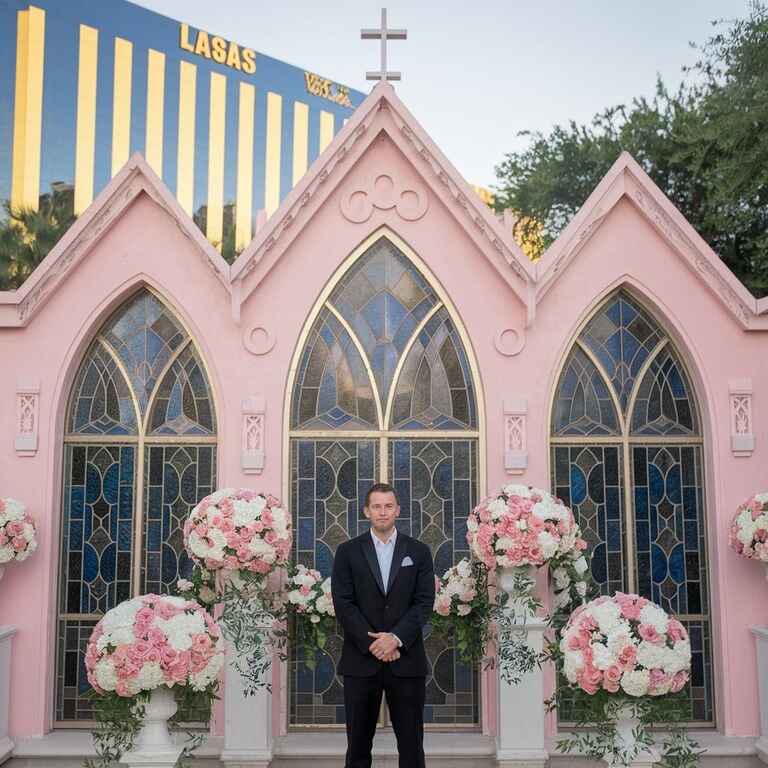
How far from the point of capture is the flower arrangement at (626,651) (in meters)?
4.98

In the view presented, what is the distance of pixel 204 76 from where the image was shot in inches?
1321

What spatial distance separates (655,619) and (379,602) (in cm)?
165

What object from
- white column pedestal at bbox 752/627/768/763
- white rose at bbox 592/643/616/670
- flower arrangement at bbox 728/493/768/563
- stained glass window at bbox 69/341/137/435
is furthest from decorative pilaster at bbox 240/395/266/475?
white column pedestal at bbox 752/627/768/763

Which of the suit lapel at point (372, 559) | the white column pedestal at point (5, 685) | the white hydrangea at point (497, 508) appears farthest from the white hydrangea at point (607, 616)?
the white column pedestal at point (5, 685)

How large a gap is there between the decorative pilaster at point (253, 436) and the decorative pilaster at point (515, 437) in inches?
81.9

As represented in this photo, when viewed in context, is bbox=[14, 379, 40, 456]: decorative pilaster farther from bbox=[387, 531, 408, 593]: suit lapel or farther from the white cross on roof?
the white cross on roof

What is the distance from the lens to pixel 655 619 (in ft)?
17.0

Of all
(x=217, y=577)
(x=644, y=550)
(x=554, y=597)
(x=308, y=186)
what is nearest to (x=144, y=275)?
(x=308, y=186)

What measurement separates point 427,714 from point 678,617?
2.32 metres

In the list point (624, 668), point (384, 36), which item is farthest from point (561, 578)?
point (384, 36)

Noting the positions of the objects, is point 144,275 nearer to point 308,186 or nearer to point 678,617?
point 308,186

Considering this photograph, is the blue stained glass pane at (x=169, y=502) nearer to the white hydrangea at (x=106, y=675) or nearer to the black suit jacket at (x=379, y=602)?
the black suit jacket at (x=379, y=602)

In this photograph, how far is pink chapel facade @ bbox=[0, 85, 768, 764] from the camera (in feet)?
26.0

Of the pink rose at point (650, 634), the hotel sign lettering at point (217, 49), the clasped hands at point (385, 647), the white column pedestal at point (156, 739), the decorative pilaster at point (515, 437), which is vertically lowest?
the white column pedestal at point (156, 739)
